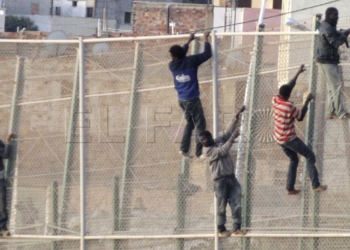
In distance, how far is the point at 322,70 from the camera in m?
11.2

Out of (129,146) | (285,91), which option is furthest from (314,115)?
(129,146)

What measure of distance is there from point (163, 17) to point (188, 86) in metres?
26.5

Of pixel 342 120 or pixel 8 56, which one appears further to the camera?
pixel 8 56

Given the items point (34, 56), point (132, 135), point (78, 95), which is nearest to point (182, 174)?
point (132, 135)

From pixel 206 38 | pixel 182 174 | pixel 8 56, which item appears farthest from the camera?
pixel 8 56

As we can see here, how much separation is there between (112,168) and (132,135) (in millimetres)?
570

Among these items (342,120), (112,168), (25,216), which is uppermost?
(342,120)

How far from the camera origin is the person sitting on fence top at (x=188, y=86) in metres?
11.2

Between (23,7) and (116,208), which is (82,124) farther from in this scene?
(23,7)

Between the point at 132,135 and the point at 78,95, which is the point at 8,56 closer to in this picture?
the point at 78,95

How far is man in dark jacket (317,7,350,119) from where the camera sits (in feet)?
35.1

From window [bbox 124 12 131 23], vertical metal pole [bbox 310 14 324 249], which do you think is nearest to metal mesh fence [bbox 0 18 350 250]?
vertical metal pole [bbox 310 14 324 249]

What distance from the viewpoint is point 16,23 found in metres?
49.7

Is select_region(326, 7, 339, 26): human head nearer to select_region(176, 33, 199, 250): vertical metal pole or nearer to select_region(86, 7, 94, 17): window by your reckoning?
select_region(176, 33, 199, 250): vertical metal pole
